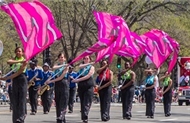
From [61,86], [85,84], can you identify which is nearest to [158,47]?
[85,84]

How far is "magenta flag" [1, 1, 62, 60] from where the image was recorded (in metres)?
13.1

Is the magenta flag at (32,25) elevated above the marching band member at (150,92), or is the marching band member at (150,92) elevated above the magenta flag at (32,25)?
the magenta flag at (32,25)

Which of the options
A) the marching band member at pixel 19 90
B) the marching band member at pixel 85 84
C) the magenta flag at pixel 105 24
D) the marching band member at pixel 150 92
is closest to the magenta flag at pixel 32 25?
the marching band member at pixel 19 90

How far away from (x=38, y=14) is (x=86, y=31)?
30561 millimetres

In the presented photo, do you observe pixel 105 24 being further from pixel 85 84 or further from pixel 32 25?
pixel 32 25

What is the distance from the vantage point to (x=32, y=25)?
534 inches

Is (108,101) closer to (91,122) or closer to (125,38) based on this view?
(91,122)

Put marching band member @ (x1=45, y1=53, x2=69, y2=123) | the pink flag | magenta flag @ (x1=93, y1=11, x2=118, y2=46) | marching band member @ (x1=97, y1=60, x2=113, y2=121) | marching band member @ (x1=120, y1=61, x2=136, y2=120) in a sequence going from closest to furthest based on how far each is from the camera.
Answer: marching band member @ (x1=45, y1=53, x2=69, y2=123), marching band member @ (x1=97, y1=60, x2=113, y2=121), marching band member @ (x1=120, y1=61, x2=136, y2=120), magenta flag @ (x1=93, y1=11, x2=118, y2=46), the pink flag

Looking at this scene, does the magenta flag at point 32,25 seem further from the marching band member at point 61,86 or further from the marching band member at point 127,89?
the marching band member at point 127,89

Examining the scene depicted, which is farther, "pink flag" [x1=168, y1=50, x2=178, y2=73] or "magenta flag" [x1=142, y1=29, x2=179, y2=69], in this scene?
"magenta flag" [x1=142, y1=29, x2=179, y2=69]

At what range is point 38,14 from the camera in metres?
13.7

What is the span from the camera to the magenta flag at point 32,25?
1312cm

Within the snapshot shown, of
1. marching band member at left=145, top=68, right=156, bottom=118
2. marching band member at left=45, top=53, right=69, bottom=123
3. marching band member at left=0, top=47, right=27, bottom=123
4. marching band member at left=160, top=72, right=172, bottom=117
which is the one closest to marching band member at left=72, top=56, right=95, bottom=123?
marching band member at left=45, top=53, right=69, bottom=123

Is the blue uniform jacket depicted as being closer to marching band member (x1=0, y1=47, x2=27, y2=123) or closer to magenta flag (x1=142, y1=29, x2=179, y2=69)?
magenta flag (x1=142, y1=29, x2=179, y2=69)
